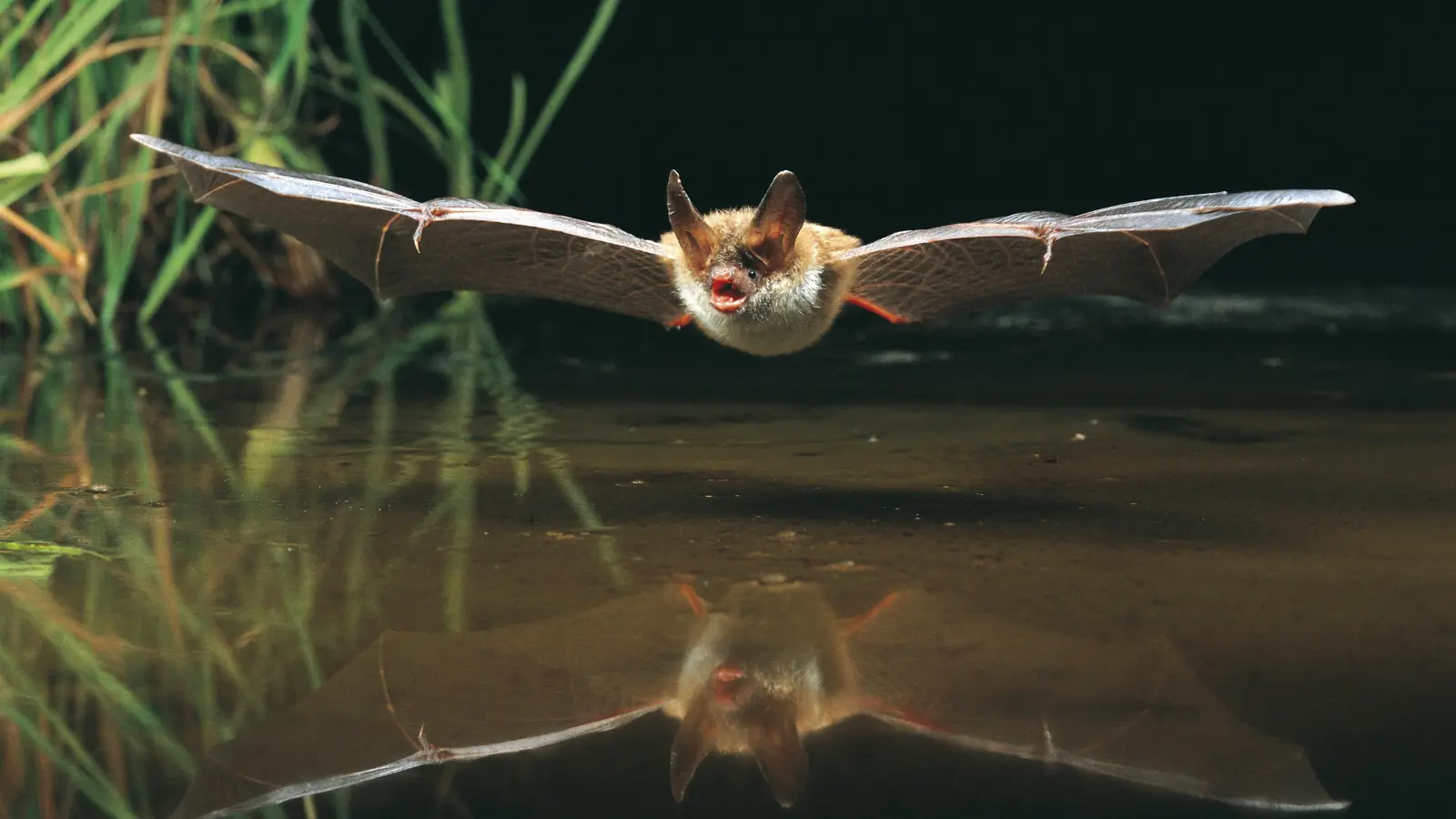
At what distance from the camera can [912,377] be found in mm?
3221

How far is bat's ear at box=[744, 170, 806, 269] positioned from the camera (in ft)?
6.57

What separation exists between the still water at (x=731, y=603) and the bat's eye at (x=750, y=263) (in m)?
0.29

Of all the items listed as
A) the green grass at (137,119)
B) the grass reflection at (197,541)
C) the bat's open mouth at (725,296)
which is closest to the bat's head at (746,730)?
the grass reflection at (197,541)

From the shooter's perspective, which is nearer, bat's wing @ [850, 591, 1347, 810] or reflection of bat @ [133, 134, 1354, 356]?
bat's wing @ [850, 591, 1347, 810]

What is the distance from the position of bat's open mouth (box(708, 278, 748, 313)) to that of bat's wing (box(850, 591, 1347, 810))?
696mm

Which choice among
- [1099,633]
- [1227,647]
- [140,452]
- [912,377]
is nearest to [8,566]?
[140,452]

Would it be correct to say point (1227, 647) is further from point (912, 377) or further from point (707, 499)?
point (912, 377)

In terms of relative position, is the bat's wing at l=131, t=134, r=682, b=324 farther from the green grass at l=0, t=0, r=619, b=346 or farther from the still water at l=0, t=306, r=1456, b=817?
the green grass at l=0, t=0, r=619, b=346

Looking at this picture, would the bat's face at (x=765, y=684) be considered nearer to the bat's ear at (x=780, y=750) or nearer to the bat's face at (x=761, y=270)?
the bat's ear at (x=780, y=750)

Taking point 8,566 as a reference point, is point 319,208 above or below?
above

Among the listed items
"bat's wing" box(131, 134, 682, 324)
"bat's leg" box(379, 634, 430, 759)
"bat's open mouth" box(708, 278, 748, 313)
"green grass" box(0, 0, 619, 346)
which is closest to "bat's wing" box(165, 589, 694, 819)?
"bat's leg" box(379, 634, 430, 759)

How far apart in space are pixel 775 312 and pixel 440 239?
55 centimetres

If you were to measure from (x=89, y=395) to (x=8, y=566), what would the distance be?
137 cm

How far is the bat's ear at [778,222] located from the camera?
2.00 m
